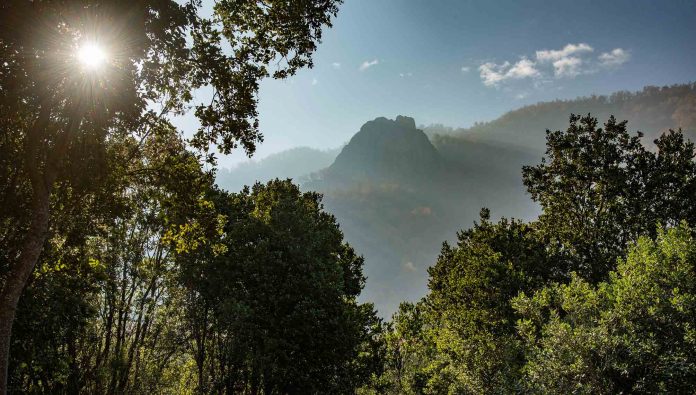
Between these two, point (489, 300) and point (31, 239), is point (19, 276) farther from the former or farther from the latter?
point (489, 300)

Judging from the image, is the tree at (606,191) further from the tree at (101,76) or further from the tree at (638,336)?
the tree at (101,76)

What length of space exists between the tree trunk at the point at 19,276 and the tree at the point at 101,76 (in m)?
0.02

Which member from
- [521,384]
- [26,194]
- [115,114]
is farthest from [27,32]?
[521,384]

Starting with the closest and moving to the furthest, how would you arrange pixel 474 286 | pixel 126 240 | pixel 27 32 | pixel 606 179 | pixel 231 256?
pixel 27 32, pixel 126 240, pixel 231 256, pixel 606 179, pixel 474 286

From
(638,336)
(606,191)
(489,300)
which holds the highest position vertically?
(606,191)

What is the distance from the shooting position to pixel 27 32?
26.0ft

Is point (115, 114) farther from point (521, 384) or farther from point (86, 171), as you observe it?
point (521, 384)

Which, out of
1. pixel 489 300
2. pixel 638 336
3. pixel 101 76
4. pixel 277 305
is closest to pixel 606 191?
pixel 489 300

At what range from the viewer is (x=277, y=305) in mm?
21781

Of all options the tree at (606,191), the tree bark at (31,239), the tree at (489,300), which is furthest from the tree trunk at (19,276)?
the tree at (606,191)

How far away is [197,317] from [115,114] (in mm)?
20096

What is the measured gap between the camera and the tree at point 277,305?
20.8 meters

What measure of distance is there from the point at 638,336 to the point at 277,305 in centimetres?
1613

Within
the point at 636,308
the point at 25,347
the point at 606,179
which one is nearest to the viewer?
the point at 25,347
